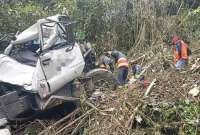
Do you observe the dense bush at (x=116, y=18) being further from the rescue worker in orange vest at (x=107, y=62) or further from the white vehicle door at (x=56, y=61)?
the white vehicle door at (x=56, y=61)

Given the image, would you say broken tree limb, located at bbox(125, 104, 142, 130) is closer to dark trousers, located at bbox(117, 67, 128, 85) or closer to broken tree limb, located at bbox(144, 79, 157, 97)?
broken tree limb, located at bbox(144, 79, 157, 97)

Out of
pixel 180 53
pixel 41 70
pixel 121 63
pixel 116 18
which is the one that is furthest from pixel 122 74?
pixel 116 18

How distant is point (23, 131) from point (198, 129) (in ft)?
9.66

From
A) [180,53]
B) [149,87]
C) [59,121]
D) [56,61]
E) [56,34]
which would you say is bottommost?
[59,121]

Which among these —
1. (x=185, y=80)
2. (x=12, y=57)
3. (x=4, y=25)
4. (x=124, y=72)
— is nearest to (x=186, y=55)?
(x=124, y=72)

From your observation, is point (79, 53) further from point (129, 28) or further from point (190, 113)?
point (129, 28)

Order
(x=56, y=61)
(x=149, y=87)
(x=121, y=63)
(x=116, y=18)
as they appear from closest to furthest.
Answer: (x=149, y=87), (x=56, y=61), (x=121, y=63), (x=116, y=18)

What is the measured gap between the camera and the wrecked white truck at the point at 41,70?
7.19 metres

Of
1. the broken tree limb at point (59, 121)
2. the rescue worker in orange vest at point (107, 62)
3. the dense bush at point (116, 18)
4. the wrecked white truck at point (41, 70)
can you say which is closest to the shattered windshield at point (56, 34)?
the wrecked white truck at point (41, 70)

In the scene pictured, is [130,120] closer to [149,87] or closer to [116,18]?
[149,87]

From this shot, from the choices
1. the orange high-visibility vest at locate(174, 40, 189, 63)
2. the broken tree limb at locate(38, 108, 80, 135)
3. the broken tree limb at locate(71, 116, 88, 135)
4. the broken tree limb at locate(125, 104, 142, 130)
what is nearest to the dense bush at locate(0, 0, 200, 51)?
the orange high-visibility vest at locate(174, 40, 189, 63)

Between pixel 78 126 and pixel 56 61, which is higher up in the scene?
pixel 56 61

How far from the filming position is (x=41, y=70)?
741 cm

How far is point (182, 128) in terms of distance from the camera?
658cm
